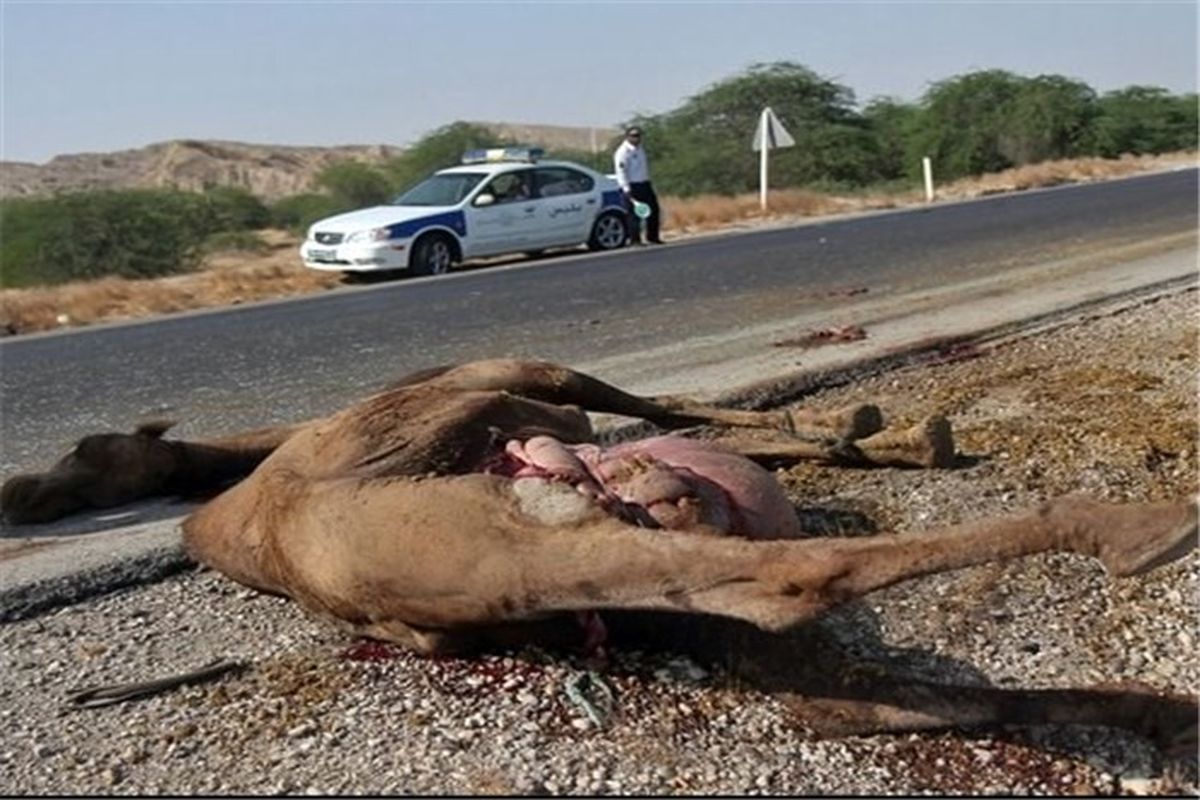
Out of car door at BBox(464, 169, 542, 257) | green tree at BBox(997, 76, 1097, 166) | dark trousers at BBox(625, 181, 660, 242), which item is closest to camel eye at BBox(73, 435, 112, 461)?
car door at BBox(464, 169, 542, 257)

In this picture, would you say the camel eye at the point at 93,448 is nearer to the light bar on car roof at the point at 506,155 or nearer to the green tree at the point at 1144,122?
the light bar on car roof at the point at 506,155

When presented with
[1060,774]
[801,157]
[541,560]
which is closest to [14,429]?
[541,560]

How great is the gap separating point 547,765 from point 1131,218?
17.3 m

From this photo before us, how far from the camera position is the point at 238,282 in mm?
21203

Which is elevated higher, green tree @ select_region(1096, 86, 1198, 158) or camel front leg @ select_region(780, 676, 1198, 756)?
green tree @ select_region(1096, 86, 1198, 158)

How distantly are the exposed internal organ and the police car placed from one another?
53.4 feet

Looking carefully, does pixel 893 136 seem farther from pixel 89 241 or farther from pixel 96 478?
pixel 96 478

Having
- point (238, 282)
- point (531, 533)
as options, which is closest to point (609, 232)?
point (238, 282)

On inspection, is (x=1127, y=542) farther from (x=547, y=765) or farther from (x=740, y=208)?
(x=740, y=208)

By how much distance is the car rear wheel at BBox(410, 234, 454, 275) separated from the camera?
2005 centimetres

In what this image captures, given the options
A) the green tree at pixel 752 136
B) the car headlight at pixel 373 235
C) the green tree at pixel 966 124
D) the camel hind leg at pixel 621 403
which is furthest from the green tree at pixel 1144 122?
the camel hind leg at pixel 621 403

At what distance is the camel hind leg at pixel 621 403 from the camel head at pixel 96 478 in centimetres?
123

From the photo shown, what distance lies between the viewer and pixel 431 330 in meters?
11.3

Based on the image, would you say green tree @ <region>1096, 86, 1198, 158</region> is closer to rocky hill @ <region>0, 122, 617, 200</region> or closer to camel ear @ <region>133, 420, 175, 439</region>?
rocky hill @ <region>0, 122, 617, 200</region>
